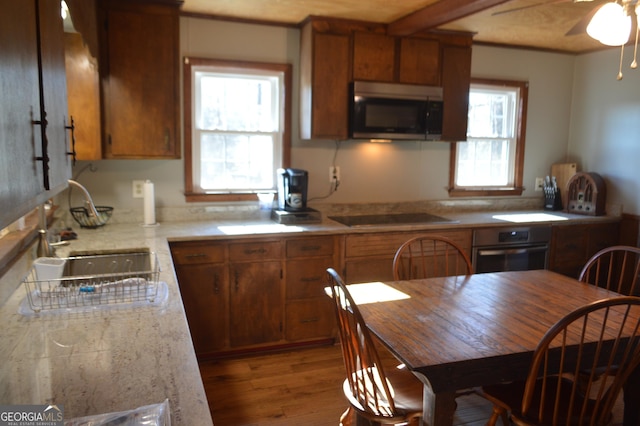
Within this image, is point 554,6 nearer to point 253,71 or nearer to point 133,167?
point 253,71

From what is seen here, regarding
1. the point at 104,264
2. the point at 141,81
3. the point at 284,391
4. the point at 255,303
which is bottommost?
the point at 284,391

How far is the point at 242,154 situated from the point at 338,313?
2110 millimetres

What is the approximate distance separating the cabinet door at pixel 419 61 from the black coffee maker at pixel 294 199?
3.47ft

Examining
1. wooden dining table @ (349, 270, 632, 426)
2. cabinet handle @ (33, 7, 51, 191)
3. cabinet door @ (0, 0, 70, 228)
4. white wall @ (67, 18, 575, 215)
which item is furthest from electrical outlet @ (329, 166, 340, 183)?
cabinet handle @ (33, 7, 51, 191)

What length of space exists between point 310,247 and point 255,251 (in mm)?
367

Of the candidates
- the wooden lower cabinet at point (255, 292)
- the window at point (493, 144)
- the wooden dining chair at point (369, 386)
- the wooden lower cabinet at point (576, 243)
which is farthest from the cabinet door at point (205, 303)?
the wooden lower cabinet at point (576, 243)

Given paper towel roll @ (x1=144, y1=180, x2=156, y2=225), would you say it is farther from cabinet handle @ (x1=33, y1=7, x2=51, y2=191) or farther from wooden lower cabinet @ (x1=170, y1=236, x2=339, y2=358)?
cabinet handle @ (x1=33, y1=7, x2=51, y2=191)

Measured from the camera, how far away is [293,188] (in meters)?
3.49

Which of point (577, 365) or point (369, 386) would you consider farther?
point (369, 386)

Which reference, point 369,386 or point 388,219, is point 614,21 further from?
point 388,219

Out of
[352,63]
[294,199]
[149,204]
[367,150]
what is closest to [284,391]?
[294,199]

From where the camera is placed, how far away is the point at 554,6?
304 centimetres

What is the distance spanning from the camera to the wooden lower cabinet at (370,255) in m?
3.35

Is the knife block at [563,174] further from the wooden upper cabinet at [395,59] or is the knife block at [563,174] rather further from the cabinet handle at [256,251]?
the cabinet handle at [256,251]
